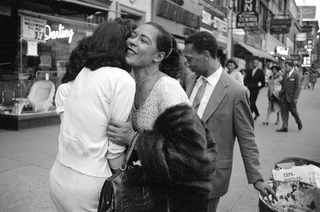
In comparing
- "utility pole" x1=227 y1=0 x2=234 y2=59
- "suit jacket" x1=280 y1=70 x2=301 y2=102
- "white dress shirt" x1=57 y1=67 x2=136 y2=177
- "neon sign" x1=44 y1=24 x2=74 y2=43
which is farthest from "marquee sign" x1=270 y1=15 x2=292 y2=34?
"white dress shirt" x1=57 y1=67 x2=136 y2=177

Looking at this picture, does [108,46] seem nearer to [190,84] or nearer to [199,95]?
[199,95]

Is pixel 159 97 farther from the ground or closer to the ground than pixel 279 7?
closer to the ground

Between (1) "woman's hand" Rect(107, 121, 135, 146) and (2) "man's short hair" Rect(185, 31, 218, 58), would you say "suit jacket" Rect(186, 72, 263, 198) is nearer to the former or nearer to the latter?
(2) "man's short hair" Rect(185, 31, 218, 58)

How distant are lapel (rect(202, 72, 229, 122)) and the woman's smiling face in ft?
2.53

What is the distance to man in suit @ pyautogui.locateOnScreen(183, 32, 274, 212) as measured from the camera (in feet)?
8.71

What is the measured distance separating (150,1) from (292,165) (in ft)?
45.3

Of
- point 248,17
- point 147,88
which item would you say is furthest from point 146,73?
point 248,17

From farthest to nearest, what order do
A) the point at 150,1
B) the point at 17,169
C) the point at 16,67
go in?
the point at 150,1, the point at 16,67, the point at 17,169

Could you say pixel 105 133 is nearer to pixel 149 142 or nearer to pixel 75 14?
pixel 149 142

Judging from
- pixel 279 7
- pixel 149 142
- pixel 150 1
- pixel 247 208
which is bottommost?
pixel 247 208

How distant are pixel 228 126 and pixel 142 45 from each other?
970mm

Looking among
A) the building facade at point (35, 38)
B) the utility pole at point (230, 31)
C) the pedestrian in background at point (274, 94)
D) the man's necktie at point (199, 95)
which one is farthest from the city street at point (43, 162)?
the utility pole at point (230, 31)

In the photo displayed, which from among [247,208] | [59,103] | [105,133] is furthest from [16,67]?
[105,133]

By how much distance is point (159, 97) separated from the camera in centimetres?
194
